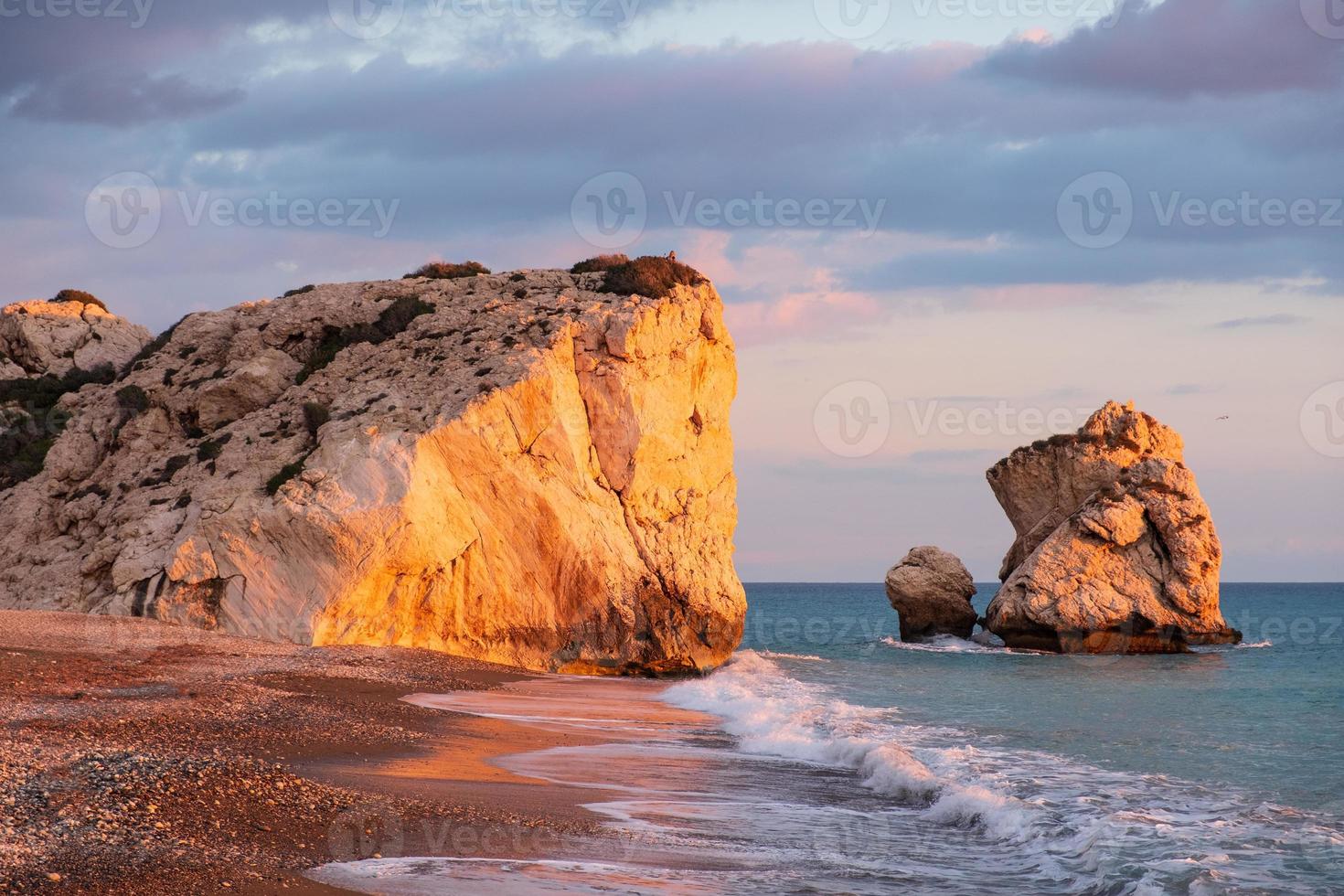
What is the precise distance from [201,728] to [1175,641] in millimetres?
40547

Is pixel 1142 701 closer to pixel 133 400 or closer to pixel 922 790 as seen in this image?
pixel 922 790

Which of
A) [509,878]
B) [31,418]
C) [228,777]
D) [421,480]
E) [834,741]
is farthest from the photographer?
[31,418]

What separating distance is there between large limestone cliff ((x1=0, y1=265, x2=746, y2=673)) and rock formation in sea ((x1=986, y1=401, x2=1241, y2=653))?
1606 centimetres

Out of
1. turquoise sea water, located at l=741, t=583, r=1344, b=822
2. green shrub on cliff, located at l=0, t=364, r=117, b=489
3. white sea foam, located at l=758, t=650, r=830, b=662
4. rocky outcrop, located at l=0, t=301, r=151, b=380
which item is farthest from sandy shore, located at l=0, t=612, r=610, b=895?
white sea foam, located at l=758, t=650, r=830, b=662

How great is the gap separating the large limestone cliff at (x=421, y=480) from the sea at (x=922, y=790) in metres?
3.18

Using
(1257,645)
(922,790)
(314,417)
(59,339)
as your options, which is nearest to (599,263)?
(314,417)

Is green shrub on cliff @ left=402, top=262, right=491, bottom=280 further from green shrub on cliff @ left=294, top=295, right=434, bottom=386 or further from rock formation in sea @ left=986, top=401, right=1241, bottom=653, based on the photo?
rock formation in sea @ left=986, top=401, right=1241, bottom=653

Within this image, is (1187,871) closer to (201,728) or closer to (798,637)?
(201,728)

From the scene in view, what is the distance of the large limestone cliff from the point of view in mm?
24375

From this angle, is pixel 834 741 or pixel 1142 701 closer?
pixel 834 741

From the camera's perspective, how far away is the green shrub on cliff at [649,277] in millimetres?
33219

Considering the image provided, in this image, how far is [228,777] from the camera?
9.39m

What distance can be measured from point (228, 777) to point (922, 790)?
7.89 metres

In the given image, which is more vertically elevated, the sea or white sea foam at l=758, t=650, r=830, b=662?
the sea
